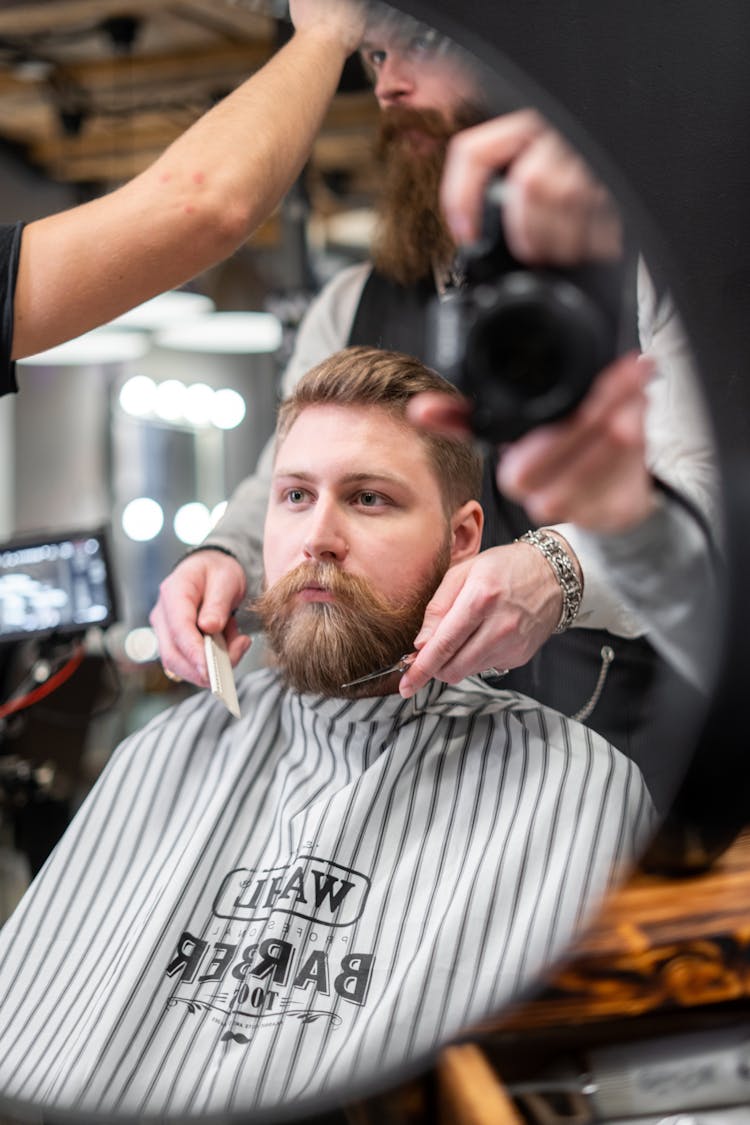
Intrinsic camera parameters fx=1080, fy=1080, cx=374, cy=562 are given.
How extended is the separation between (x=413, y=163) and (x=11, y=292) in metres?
0.33

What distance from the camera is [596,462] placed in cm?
71

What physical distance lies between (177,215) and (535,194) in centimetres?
27

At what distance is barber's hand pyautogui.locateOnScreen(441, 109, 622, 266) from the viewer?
71 centimetres

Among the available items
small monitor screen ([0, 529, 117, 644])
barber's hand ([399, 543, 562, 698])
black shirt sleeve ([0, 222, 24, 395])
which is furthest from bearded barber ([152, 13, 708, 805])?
black shirt sleeve ([0, 222, 24, 395])

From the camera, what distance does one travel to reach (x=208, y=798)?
975mm

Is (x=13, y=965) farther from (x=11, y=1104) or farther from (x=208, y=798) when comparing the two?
(x=208, y=798)

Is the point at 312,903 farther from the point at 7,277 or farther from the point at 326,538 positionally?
the point at 7,277

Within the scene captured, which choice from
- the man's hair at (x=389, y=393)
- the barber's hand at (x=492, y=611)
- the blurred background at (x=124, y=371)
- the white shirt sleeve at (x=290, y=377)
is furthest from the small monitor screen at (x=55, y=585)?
the barber's hand at (x=492, y=611)

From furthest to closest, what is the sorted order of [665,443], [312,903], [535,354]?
[312,903] → [665,443] → [535,354]

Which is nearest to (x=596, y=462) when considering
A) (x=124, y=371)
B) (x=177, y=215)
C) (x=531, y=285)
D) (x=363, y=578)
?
(x=531, y=285)

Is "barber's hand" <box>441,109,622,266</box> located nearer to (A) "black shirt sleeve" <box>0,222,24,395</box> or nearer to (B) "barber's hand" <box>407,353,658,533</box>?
(B) "barber's hand" <box>407,353,658,533</box>

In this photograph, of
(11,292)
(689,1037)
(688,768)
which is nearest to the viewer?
(11,292)

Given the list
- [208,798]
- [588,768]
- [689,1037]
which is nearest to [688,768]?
[588,768]

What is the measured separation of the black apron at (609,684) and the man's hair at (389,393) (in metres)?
0.02
